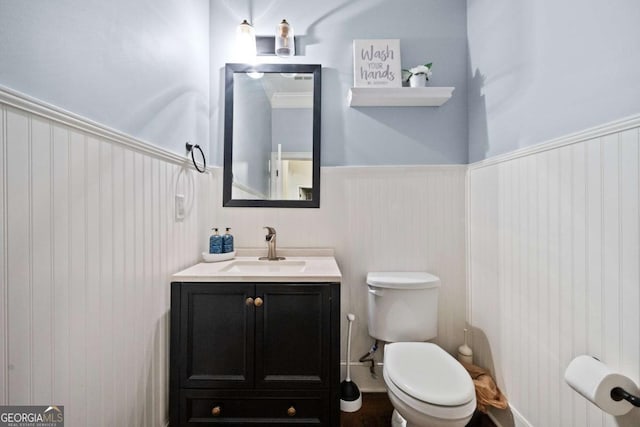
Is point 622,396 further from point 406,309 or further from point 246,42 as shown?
point 246,42

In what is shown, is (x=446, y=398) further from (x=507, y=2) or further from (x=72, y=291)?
(x=507, y=2)

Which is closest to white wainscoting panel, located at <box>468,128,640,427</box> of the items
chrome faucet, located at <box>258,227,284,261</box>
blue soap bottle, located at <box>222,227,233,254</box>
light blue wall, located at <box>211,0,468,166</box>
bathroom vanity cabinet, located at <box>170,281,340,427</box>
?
light blue wall, located at <box>211,0,468,166</box>

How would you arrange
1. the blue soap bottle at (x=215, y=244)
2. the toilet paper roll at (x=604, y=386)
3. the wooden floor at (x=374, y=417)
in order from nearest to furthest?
the toilet paper roll at (x=604, y=386), the wooden floor at (x=374, y=417), the blue soap bottle at (x=215, y=244)

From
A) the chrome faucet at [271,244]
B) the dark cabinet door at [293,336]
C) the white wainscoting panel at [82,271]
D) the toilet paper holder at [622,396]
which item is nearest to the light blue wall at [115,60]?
the white wainscoting panel at [82,271]

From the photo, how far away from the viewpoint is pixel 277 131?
1.70 metres

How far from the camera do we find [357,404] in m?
1.48

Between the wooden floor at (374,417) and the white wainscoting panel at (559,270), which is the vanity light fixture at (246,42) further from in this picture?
the wooden floor at (374,417)

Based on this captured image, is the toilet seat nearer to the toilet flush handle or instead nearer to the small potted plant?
the toilet flush handle

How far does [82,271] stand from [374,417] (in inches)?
60.5

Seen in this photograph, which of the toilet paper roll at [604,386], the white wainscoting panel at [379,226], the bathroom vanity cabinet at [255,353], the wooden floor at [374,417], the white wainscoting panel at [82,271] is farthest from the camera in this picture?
the white wainscoting panel at [379,226]

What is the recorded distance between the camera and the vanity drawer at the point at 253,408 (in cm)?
117

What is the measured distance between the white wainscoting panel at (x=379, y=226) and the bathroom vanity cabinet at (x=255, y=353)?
53 centimetres

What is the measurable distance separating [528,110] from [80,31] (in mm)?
1749

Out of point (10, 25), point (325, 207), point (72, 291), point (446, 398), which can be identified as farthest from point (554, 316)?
point (10, 25)
